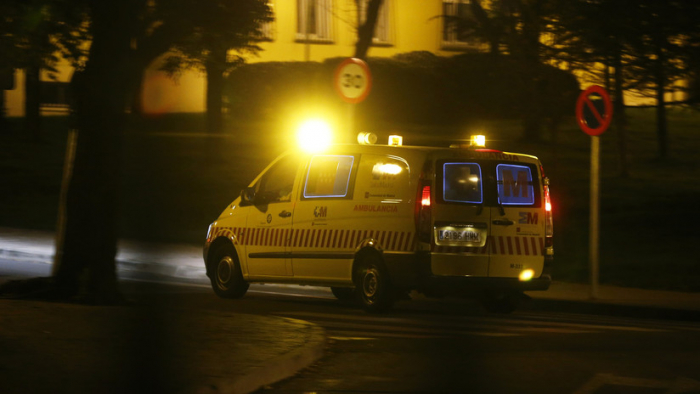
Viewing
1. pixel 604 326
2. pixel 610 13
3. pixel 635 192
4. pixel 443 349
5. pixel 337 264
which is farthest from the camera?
pixel 635 192

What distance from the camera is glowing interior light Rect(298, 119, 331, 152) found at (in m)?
12.0

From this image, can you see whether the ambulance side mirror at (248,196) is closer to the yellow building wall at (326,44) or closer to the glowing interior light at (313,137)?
the glowing interior light at (313,137)

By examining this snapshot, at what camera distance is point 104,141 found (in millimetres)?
10781

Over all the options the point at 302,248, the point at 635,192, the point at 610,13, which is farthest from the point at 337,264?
the point at 635,192

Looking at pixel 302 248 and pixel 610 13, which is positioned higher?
pixel 610 13

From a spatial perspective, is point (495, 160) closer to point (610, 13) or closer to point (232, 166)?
point (610, 13)

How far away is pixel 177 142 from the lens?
97.7 ft

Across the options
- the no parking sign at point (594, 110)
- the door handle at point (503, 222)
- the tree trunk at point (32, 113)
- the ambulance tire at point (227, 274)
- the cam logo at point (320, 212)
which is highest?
the tree trunk at point (32, 113)

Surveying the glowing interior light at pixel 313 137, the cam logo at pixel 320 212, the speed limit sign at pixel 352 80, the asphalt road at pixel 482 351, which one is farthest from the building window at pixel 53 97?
the cam logo at pixel 320 212

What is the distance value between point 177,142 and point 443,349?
21.9 metres

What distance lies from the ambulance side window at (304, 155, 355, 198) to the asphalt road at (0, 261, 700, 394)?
4.25ft

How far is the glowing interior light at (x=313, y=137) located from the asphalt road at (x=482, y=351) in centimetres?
182

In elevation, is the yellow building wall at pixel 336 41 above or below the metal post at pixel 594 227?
above

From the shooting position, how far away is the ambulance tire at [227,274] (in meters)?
12.7
